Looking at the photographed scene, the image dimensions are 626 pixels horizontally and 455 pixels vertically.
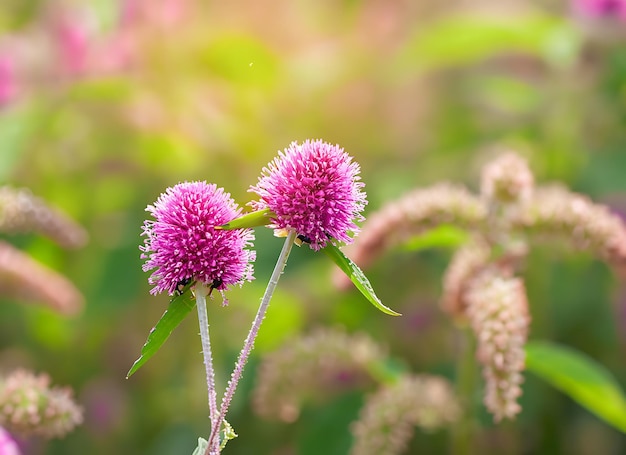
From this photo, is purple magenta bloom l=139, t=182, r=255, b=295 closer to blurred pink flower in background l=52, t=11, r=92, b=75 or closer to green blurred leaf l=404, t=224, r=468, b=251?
green blurred leaf l=404, t=224, r=468, b=251

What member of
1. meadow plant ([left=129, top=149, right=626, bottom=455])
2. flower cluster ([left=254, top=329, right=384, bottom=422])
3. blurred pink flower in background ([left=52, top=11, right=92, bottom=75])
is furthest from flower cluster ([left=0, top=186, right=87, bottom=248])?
blurred pink flower in background ([left=52, top=11, right=92, bottom=75])

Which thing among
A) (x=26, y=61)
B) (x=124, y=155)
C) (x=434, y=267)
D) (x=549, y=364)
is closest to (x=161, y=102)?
(x=124, y=155)

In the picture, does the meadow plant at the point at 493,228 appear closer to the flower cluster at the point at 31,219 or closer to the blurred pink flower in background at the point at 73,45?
the flower cluster at the point at 31,219

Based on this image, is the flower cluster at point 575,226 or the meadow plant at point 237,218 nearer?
the meadow plant at point 237,218

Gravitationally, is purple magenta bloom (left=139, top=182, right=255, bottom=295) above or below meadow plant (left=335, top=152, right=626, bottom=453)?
below

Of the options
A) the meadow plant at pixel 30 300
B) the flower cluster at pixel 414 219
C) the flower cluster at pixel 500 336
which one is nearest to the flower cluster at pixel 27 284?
the meadow plant at pixel 30 300
